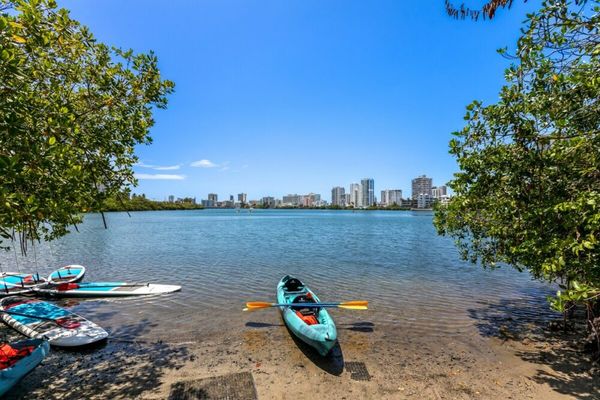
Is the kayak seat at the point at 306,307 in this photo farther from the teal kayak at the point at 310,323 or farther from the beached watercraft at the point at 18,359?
the beached watercraft at the point at 18,359

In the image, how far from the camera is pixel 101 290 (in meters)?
16.7

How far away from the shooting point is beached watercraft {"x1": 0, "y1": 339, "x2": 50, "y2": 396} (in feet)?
23.4

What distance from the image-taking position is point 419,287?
19.0 metres

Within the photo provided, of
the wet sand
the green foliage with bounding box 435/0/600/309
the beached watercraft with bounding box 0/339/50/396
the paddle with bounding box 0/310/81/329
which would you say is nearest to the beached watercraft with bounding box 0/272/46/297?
the paddle with bounding box 0/310/81/329

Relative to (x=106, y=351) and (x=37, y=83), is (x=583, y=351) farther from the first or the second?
(x=37, y=83)

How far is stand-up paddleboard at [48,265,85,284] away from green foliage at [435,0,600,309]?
21.6 metres

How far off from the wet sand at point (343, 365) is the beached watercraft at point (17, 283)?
390 inches

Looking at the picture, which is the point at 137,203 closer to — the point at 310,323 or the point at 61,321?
the point at 61,321

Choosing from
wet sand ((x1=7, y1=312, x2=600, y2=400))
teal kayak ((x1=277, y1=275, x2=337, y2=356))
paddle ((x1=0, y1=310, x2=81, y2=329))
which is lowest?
wet sand ((x1=7, y1=312, x2=600, y2=400))

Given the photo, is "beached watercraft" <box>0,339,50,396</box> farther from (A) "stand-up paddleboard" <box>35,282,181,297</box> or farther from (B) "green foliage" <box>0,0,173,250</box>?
(A) "stand-up paddleboard" <box>35,282,181,297</box>

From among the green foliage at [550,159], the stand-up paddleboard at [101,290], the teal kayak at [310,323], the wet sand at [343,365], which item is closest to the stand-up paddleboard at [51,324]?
the wet sand at [343,365]

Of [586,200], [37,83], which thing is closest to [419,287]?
[586,200]

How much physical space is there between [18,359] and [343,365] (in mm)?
8703

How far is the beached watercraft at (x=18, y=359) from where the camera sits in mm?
7125
